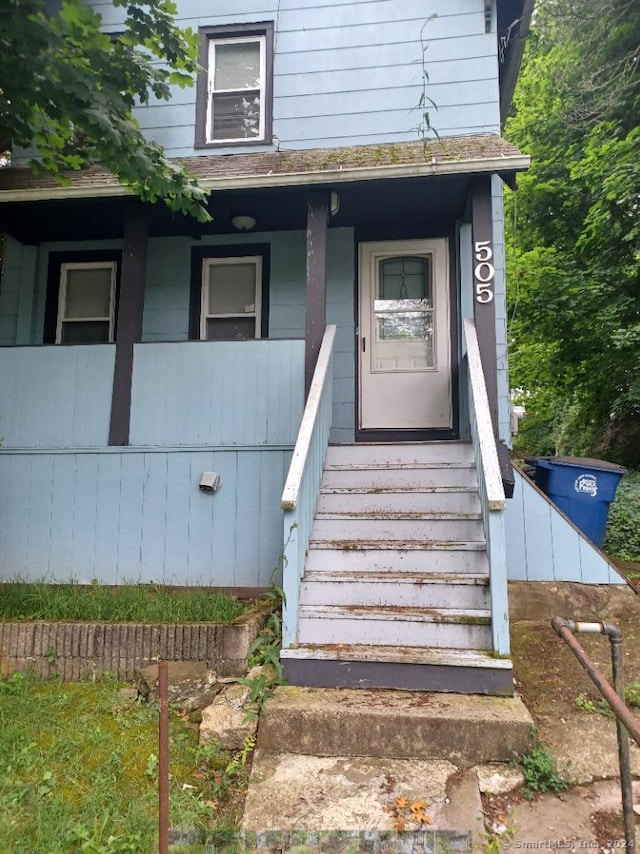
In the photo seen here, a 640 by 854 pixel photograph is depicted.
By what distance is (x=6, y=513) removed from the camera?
4.94 m

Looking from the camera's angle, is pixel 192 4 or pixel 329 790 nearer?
pixel 329 790

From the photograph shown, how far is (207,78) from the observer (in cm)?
591

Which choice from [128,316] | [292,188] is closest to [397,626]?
[128,316]

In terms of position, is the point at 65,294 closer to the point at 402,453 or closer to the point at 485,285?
the point at 402,453

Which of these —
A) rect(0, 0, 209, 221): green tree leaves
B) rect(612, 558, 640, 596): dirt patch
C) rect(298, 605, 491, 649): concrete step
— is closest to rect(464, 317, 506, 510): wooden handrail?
rect(298, 605, 491, 649): concrete step

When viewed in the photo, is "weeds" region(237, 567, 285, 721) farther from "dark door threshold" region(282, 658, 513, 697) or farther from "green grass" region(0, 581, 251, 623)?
"green grass" region(0, 581, 251, 623)

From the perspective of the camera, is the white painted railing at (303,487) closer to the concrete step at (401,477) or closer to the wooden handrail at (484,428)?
the concrete step at (401,477)

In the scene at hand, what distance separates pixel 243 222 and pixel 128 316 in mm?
1546

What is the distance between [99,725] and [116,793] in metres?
0.59

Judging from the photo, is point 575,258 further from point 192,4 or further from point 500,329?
point 192,4

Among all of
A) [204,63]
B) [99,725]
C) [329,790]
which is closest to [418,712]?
[329,790]

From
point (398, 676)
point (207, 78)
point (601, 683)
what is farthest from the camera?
point (207, 78)

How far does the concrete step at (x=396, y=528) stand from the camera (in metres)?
3.86

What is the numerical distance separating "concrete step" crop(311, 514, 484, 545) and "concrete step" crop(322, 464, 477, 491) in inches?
13.5
